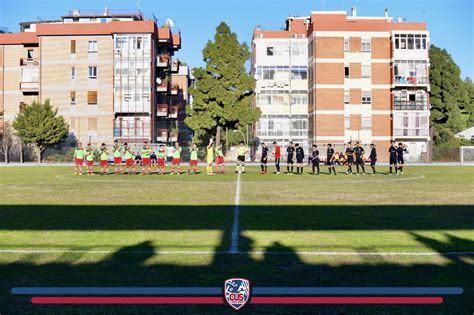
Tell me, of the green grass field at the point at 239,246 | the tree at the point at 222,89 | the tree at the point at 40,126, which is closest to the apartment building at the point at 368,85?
the tree at the point at 222,89

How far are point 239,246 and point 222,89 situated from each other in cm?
6273

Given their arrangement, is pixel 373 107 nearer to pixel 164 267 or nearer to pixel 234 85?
pixel 234 85

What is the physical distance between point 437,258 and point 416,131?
70894 mm

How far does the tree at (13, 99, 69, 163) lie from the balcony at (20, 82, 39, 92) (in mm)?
7370

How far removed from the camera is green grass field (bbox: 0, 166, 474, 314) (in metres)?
6.89

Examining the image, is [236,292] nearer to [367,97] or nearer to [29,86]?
[367,97]

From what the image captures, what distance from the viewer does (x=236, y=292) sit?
5207 mm

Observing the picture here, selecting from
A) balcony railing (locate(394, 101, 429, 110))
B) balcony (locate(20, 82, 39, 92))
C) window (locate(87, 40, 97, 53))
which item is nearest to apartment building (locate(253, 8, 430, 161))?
balcony railing (locate(394, 101, 429, 110))

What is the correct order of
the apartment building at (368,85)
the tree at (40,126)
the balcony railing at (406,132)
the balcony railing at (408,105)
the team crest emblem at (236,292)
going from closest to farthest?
the team crest emblem at (236,292) < the tree at (40,126) < the apartment building at (368,85) < the balcony railing at (406,132) < the balcony railing at (408,105)

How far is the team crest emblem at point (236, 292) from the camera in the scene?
5215 millimetres

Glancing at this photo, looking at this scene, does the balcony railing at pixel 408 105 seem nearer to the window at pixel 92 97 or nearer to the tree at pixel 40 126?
the window at pixel 92 97

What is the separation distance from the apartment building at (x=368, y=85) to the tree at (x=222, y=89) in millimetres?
9913

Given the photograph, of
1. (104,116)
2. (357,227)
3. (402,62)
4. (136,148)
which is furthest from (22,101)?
(357,227)

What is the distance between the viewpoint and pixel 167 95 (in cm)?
8669
